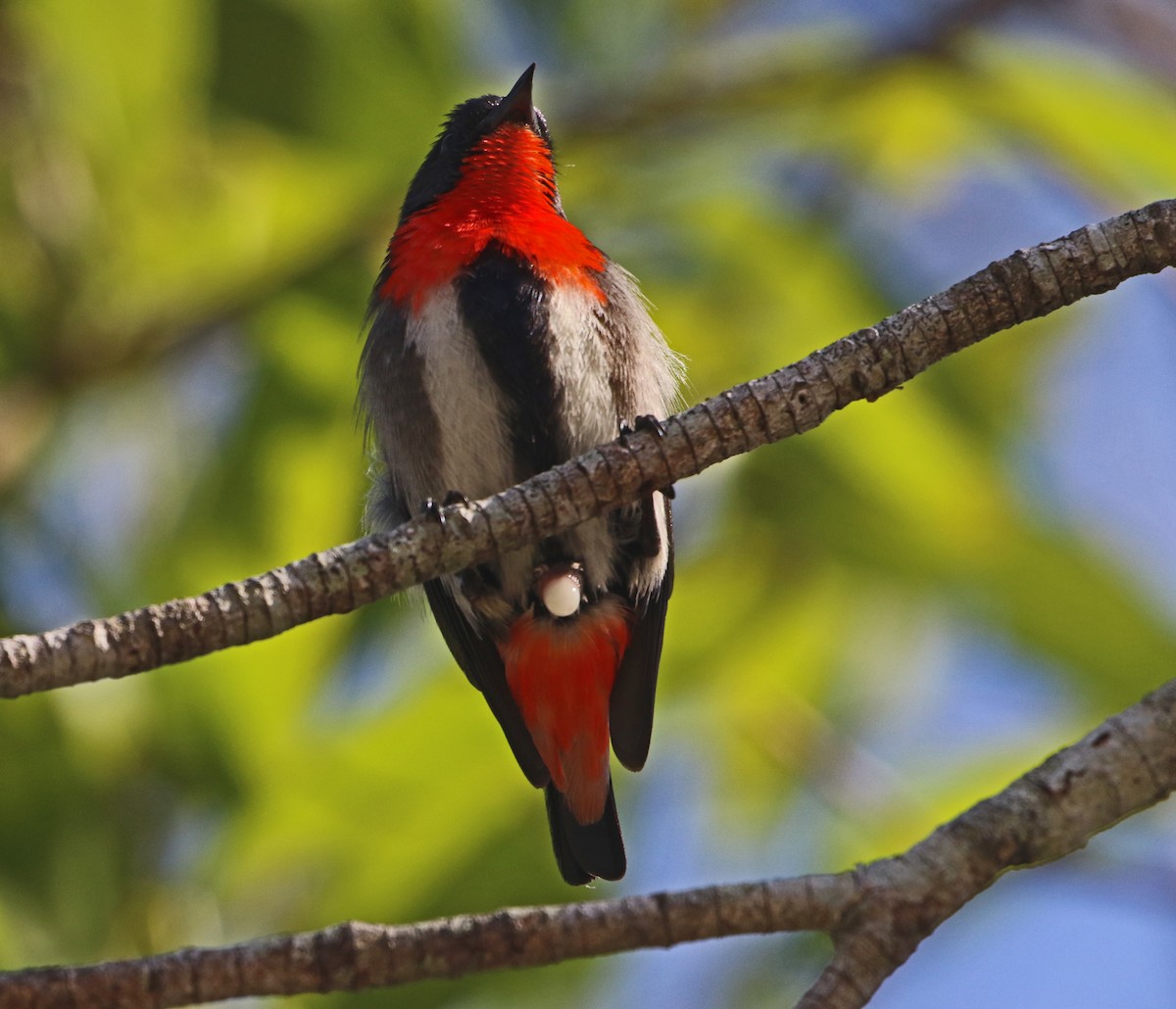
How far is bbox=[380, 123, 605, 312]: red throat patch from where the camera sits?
3.57m

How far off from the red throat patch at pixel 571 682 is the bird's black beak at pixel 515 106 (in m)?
1.35

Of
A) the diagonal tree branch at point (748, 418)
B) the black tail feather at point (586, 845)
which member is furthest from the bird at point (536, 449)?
the diagonal tree branch at point (748, 418)

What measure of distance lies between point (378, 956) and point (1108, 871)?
178 cm

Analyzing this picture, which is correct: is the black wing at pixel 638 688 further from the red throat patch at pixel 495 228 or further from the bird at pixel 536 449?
the red throat patch at pixel 495 228

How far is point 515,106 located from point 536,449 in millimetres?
1151

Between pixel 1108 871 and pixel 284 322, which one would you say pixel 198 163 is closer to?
pixel 284 322

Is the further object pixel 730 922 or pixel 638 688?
pixel 638 688

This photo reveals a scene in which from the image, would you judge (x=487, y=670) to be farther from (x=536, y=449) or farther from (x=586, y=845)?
(x=536, y=449)

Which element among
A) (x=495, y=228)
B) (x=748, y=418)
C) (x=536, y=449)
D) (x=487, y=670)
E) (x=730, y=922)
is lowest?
(x=730, y=922)

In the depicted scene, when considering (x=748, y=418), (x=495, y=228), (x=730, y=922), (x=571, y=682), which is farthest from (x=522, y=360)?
(x=730, y=922)

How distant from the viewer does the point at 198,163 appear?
4.55 meters

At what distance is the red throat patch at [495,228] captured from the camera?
11.7 feet

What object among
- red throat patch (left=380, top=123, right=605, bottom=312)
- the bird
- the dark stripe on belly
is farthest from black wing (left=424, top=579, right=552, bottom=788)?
red throat patch (left=380, top=123, right=605, bottom=312)

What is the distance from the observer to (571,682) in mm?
3617
